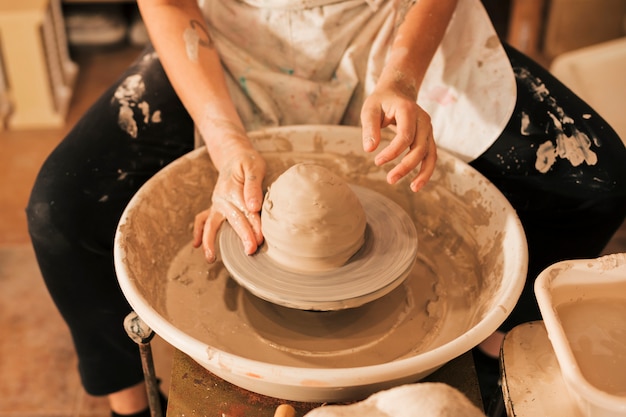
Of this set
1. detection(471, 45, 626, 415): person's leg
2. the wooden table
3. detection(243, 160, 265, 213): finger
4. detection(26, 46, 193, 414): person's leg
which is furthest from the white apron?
the wooden table

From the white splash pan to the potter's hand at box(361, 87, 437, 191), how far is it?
20cm

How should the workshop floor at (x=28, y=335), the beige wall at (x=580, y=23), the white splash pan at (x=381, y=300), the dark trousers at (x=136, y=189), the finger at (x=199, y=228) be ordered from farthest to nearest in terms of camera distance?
the beige wall at (x=580, y=23) → the workshop floor at (x=28, y=335) → the dark trousers at (x=136, y=189) → the finger at (x=199, y=228) → the white splash pan at (x=381, y=300)

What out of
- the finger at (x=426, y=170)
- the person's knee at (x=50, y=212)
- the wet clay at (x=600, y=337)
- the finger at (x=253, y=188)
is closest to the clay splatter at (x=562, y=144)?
the finger at (x=426, y=170)

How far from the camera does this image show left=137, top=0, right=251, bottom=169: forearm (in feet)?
4.50

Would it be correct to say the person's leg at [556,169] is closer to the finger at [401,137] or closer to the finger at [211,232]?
the finger at [401,137]

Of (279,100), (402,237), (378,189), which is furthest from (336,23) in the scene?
(402,237)

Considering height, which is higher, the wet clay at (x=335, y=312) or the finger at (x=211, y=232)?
the finger at (x=211, y=232)

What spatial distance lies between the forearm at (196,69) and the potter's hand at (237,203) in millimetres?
57

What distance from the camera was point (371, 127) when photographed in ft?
3.85

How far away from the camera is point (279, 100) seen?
5.11 feet

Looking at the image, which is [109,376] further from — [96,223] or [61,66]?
[61,66]

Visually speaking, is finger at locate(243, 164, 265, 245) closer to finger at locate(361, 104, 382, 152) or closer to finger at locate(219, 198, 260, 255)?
finger at locate(219, 198, 260, 255)

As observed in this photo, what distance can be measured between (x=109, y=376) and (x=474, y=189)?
2.92 ft

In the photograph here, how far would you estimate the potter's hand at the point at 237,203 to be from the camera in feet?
3.98
